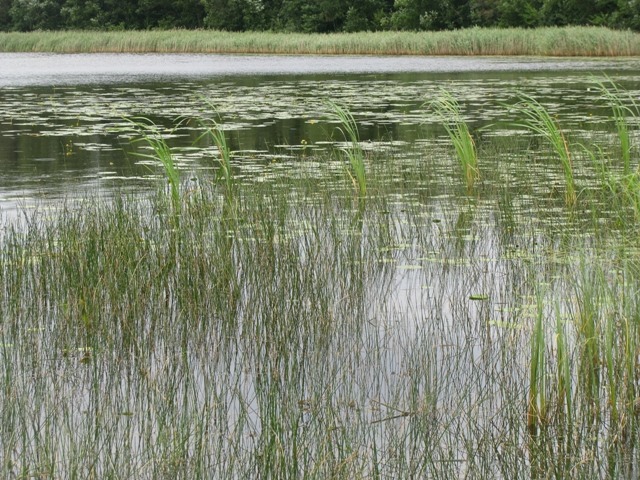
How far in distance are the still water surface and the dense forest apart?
1120 cm

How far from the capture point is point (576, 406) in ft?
9.88

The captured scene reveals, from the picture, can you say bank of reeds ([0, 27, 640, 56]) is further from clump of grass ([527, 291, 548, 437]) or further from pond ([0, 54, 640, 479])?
clump of grass ([527, 291, 548, 437])

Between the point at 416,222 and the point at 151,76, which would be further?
the point at 151,76

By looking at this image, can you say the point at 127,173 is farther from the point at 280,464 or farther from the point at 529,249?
the point at 280,464

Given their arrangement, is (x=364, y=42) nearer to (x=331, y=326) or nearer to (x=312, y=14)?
(x=312, y=14)

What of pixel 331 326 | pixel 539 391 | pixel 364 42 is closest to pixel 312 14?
pixel 364 42

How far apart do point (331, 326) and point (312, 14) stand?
42845 mm

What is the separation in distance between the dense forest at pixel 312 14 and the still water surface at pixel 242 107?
1120cm

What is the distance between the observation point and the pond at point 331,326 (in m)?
2.70

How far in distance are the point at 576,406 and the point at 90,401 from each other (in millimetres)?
1557

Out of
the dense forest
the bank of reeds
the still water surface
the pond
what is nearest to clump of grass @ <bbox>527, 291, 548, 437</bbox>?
the pond

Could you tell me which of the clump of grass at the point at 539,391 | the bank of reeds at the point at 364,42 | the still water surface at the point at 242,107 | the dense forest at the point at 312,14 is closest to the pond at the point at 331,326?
the clump of grass at the point at 539,391

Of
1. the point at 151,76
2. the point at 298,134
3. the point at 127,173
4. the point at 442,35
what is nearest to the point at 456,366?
the point at 127,173

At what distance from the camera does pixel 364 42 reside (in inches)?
1294
